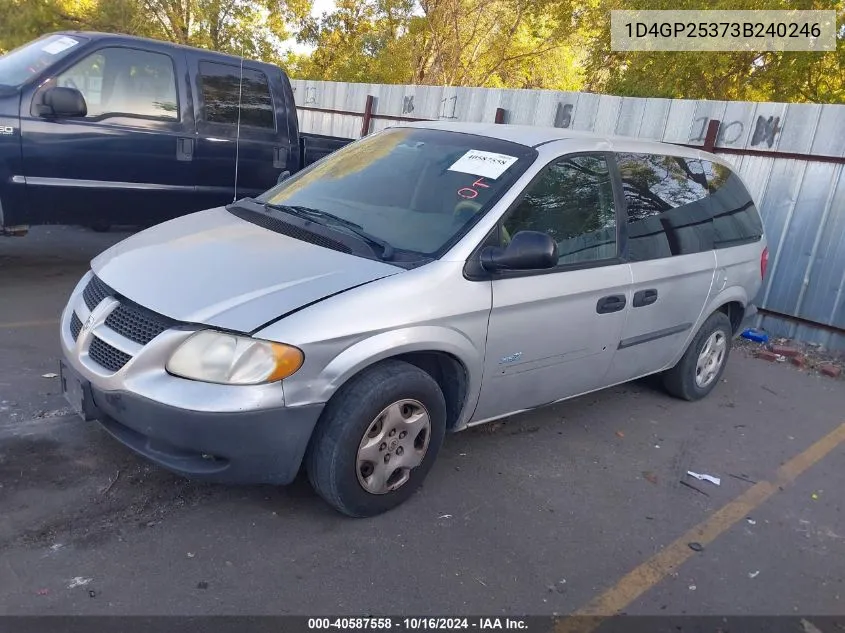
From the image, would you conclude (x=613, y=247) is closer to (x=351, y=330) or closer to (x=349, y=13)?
(x=351, y=330)

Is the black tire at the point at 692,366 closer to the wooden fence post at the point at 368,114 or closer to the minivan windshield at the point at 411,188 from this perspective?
the minivan windshield at the point at 411,188

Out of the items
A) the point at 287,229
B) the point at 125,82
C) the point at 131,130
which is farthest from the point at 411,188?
the point at 125,82

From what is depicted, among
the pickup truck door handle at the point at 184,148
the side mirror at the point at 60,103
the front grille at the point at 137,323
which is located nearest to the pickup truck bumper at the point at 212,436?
the front grille at the point at 137,323

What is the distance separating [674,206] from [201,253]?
9.73 feet

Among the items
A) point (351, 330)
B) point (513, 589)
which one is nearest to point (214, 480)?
point (351, 330)

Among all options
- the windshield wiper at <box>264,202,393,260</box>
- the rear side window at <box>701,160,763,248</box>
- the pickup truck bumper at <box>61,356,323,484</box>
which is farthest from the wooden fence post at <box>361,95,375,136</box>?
the pickup truck bumper at <box>61,356,323,484</box>

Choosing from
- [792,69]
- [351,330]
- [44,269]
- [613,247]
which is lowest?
[44,269]

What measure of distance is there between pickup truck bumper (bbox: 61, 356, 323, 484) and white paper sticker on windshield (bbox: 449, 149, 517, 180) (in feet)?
5.21

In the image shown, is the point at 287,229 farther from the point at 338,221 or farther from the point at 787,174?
the point at 787,174

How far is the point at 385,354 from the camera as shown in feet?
10.0

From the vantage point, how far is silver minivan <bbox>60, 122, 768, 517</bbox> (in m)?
2.82

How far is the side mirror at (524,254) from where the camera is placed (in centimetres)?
331

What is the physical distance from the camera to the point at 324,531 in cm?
318

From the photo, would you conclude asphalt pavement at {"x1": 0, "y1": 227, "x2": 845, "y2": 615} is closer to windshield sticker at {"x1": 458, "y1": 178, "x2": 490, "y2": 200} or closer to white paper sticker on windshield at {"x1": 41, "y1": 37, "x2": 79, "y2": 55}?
windshield sticker at {"x1": 458, "y1": 178, "x2": 490, "y2": 200}
